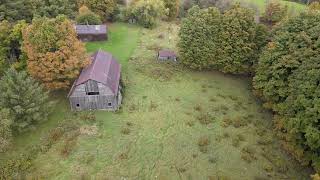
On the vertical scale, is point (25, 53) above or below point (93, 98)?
above

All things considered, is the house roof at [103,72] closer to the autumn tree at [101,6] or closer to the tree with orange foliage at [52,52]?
the tree with orange foliage at [52,52]

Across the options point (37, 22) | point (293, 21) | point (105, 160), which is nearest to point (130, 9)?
point (37, 22)

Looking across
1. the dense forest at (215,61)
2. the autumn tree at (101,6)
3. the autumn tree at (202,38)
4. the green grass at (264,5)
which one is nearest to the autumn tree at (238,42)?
the dense forest at (215,61)

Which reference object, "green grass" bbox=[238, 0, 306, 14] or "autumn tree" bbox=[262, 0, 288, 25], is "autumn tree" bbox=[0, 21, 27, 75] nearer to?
"autumn tree" bbox=[262, 0, 288, 25]

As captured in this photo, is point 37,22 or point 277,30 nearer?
point 37,22

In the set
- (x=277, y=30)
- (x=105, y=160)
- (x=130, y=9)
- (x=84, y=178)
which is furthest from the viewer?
(x=130, y=9)

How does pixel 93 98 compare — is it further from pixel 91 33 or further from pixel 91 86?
pixel 91 33

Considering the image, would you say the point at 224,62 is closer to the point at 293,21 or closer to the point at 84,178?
the point at 293,21
